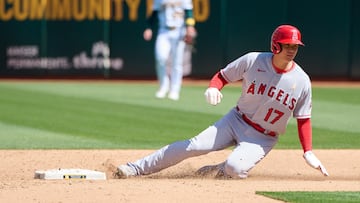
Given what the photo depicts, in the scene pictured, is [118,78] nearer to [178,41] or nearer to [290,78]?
[178,41]

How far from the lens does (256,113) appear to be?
8.50 meters

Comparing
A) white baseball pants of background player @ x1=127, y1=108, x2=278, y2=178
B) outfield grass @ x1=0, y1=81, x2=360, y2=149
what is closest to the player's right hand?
white baseball pants of background player @ x1=127, y1=108, x2=278, y2=178

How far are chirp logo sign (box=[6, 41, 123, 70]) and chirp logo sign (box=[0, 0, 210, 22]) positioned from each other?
0.71 metres

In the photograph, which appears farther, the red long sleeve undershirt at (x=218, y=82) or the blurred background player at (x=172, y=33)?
the blurred background player at (x=172, y=33)

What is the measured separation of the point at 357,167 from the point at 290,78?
1628mm

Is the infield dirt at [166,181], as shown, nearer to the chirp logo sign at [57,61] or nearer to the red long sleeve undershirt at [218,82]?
the red long sleeve undershirt at [218,82]

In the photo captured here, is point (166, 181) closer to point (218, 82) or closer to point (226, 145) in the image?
point (226, 145)

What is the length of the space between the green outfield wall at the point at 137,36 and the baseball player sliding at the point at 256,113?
12676 millimetres

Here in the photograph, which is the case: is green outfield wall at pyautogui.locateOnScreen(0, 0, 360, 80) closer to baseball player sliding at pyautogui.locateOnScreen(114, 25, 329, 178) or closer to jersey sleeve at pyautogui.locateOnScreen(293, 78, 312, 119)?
baseball player sliding at pyautogui.locateOnScreen(114, 25, 329, 178)

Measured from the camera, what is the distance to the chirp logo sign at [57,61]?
21641 mm

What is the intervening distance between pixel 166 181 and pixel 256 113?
0.98 m

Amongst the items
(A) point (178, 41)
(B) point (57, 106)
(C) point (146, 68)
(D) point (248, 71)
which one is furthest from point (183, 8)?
(D) point (248, 71)

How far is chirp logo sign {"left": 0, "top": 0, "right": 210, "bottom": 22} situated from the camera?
2148cm

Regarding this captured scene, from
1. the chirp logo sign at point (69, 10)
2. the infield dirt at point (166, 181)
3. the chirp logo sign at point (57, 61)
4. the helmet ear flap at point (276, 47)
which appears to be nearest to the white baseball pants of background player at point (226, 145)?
the infield dirt at point (166, 181)
